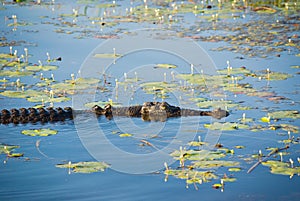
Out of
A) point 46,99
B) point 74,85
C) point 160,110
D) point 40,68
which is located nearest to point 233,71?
point 160,110

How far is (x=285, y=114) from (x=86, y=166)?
3306mm

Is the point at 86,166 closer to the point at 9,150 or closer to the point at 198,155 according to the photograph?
the point at 9,150

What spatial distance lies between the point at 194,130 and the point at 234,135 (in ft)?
2.24

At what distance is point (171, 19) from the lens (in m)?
15.4

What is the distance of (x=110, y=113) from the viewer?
990 centimetres

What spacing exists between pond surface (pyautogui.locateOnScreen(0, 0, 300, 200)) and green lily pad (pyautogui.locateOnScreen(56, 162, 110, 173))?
7cm

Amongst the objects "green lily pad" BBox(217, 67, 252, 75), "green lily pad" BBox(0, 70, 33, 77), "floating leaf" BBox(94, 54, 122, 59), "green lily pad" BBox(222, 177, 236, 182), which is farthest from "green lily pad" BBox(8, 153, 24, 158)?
"floating leaf" BBox(94, 54, 122, 59)

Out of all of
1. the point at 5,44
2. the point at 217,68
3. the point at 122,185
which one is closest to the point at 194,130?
the point at 122,185

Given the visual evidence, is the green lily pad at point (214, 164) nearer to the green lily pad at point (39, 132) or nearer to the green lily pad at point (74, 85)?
the green lily pad at point (39, 132)

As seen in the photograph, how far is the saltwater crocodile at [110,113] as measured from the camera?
9.39 meters

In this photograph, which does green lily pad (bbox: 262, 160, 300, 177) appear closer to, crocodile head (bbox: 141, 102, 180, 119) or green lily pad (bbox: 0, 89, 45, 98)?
crocodile head (bbox: 141, 102, 180, 119)

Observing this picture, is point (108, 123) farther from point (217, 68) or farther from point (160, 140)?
point (217, 68)

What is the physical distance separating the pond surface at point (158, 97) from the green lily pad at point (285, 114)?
0.03 metres

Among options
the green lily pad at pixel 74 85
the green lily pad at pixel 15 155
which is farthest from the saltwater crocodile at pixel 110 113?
the green lily pad at pixel 15 155
